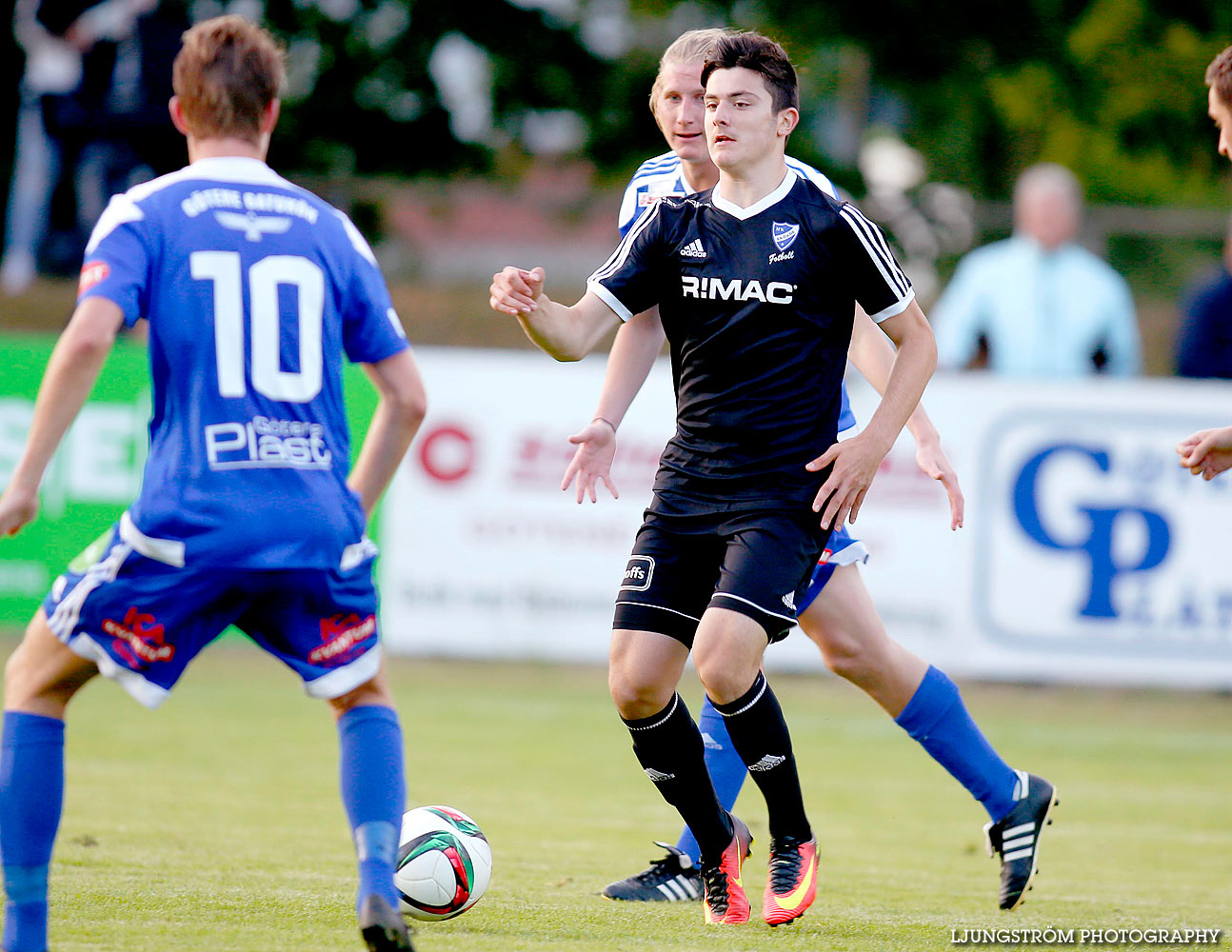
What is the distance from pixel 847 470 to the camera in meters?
4.38

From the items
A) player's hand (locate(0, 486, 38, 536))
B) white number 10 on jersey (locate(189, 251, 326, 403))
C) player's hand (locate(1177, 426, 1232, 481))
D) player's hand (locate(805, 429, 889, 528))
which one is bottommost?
player's hand (locate(0, 486, 38, 536))

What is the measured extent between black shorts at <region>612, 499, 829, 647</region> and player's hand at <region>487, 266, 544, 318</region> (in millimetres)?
724

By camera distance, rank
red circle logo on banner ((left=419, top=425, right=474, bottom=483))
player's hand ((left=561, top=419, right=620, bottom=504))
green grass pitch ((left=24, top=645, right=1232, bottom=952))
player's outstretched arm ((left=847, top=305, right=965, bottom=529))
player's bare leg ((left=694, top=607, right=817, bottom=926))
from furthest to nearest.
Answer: red circle logo on banner ((left=419, top=425, right=474, bottom=483))
player's outstretched arm ((left=847, top=305, right=965, bottom=529))
player's hand ((left=561, top=419, right=620, bottom=504))
green grass pitch ((left=24, top=645, right=1232, bottom=952))
player's bare leg ((left=694, top=607, right=817, bottom=926))

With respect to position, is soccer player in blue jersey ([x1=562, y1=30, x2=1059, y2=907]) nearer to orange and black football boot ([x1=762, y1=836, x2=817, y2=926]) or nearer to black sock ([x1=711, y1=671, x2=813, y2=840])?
black sock ([x1=711, y1=671, x2=813, y2=840])

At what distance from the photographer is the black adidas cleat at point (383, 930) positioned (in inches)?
→ 141

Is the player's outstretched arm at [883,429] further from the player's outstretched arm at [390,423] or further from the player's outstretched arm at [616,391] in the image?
the player's outstretched arm at [390,423]

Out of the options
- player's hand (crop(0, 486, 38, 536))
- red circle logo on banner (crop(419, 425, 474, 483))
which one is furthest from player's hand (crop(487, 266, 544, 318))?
red circle logo on banner (crop(419, 425, 474, 483))

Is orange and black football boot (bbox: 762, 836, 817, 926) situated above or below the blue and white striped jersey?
below

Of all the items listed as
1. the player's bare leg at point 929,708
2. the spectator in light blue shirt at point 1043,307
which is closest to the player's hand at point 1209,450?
the player's bare leg at point 929,708

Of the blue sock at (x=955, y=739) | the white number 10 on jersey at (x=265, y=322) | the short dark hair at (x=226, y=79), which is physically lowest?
the blue sock at (x=955, y=739)

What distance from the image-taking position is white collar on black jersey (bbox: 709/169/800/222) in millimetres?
4504

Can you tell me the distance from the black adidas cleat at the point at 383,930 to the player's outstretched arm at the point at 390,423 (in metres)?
0.88

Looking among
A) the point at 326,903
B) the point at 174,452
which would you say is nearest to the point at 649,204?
the point at 174,452

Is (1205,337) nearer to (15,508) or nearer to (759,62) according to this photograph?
(759,62)
